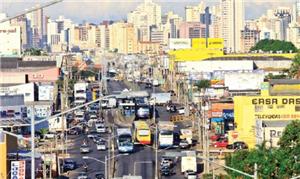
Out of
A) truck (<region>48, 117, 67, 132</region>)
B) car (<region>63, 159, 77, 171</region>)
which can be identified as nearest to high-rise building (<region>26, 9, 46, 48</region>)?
truck (<region>48, 117, 67, 132</region>)

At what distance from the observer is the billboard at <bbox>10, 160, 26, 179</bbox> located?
16.9 meters

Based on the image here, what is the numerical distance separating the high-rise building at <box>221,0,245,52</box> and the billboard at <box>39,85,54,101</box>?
64.7 metres

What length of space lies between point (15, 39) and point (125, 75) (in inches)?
336

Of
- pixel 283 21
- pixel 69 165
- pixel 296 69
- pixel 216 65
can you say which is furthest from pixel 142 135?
pixel 283 21

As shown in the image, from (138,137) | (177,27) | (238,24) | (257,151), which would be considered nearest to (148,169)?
(138,137)

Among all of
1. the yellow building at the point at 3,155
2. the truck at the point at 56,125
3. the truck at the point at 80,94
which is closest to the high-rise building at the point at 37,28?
the truck at the point at 80,94

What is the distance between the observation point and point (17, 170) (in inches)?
669

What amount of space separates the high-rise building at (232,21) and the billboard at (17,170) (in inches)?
3353

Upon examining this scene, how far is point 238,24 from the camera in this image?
346 feet

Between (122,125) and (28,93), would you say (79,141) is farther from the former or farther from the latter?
(28,93)

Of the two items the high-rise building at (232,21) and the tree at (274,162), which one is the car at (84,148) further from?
the high-rise building at (232,21)

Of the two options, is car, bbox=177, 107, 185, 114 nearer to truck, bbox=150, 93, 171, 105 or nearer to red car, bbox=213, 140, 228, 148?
truck, bbox=150, 93, 171, 105

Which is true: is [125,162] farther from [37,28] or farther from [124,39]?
[37,28]

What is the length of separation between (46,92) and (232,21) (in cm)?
6921
